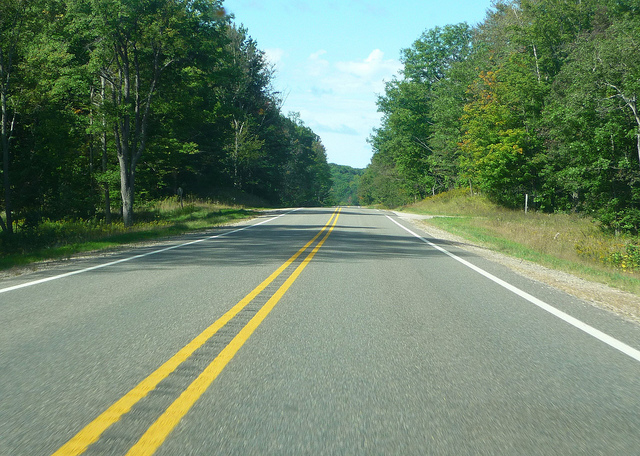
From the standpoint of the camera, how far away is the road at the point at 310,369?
131 inches

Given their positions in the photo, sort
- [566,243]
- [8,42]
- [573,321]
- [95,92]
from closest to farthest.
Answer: [573,321]
[566,243]
[8,42]
[95,92]

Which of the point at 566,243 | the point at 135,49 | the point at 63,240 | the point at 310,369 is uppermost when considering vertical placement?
the point at 135,49

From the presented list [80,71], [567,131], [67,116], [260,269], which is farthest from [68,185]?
[567,131]

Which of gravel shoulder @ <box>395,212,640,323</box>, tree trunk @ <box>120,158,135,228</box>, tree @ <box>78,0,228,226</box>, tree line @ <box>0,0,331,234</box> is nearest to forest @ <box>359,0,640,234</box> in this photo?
gravel shoulder @ <box>395,212,640,323</box>

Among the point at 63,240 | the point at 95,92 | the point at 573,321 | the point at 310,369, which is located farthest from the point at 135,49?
the point at 310,369

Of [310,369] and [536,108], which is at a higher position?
[536,108]

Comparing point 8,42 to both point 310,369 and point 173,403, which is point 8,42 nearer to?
point 310,369

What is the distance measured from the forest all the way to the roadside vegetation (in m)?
1.50

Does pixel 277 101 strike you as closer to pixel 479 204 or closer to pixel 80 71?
pixel 479 204

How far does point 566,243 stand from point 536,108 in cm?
1862

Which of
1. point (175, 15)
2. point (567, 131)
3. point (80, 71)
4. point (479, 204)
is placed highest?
point (175, 15)

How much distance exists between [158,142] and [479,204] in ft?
76.7

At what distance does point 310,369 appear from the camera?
183 inches

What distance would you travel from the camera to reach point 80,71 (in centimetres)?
2477
